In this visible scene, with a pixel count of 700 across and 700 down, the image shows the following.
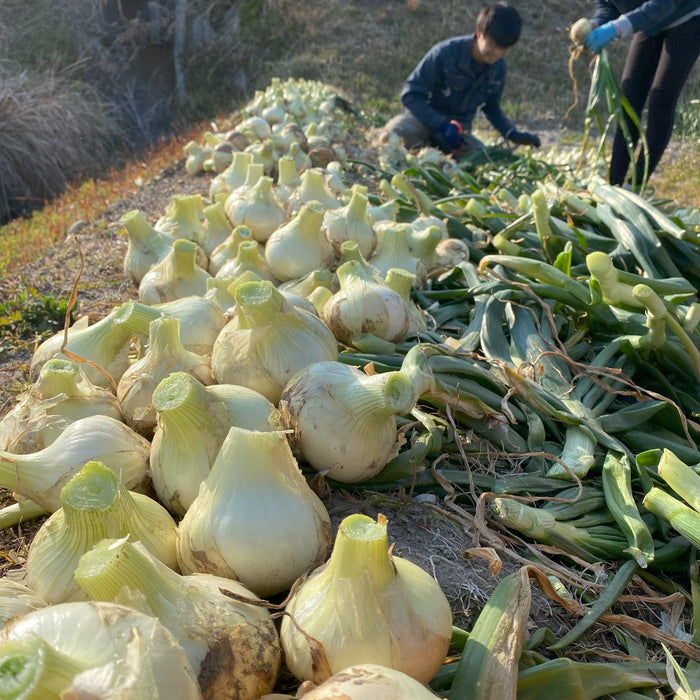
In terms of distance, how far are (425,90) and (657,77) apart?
Answer: 7.00 ft

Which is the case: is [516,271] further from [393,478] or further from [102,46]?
[102,46]

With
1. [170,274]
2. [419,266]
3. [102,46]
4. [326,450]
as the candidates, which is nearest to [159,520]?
[326,450]

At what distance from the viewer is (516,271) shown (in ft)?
7.11

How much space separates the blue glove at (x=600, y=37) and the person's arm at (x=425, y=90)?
69.7 inches

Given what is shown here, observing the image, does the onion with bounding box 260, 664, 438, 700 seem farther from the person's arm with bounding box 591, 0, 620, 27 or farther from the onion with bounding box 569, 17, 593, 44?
the person's arm with bounding box 591, 0, 620, 27

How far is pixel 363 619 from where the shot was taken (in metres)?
0.85

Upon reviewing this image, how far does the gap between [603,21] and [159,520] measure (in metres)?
4.34

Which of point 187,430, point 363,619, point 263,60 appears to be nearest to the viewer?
point 363,619

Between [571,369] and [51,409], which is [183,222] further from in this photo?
[571,369]

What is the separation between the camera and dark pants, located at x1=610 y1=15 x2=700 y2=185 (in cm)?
370

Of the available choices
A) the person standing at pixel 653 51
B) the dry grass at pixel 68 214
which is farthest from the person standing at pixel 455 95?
the dry grass at pixel 68 214

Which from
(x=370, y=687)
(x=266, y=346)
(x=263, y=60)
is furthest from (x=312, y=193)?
(x=263, y=60)

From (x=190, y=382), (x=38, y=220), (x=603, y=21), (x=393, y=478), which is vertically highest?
(x=603, y=21)

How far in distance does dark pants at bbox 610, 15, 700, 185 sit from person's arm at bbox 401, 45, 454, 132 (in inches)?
64.1
